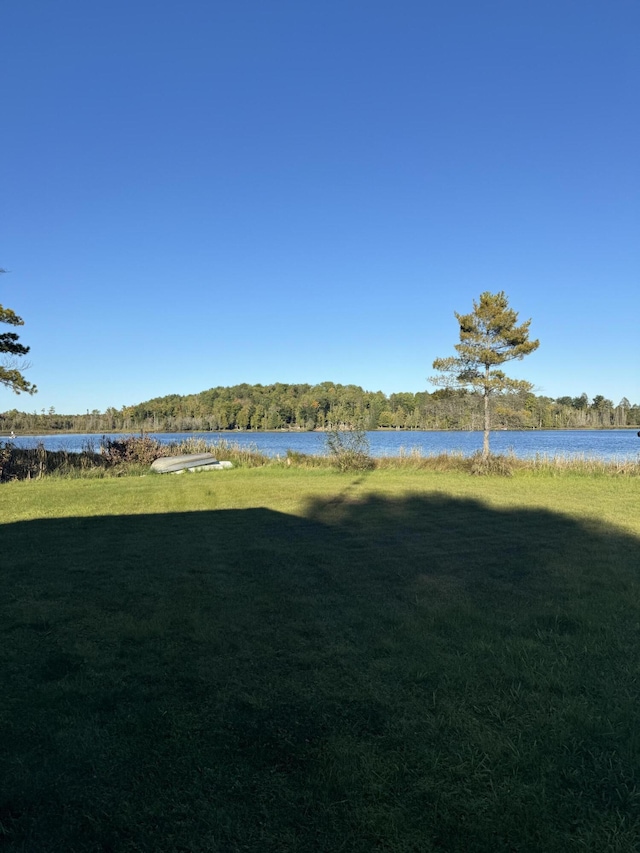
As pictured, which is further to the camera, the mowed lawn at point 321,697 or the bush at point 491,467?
the bush at point 491,467

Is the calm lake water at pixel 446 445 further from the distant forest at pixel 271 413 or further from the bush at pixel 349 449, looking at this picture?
the distant forest at pixel 271 413

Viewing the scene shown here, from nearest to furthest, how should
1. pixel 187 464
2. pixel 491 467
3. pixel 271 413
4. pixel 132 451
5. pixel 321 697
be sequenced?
pixel 321 697 → pixel 491 467 → pixel 187 464 → pixel 132 451 → pixel 271 413

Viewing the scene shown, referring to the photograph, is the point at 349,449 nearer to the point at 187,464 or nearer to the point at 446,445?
the point at 187,464

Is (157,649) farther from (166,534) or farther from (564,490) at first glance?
(564,490)

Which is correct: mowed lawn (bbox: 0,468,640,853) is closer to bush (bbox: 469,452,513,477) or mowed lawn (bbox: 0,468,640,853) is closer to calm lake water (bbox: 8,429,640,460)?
bush (bbox: 469,452,513,477)

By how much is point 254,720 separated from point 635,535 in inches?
232

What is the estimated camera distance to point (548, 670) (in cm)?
300

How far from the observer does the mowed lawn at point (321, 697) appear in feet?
6.19

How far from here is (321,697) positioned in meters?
2.77

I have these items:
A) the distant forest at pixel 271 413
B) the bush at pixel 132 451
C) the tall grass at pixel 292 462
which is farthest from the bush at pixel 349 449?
the distant forest at pixel 271 413

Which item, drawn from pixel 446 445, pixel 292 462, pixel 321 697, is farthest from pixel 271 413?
pixel 321 697

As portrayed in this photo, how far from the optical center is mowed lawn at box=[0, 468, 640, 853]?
6.19 feet

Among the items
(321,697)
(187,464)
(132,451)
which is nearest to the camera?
(321,697)

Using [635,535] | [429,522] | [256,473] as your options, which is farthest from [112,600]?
[256,473]
